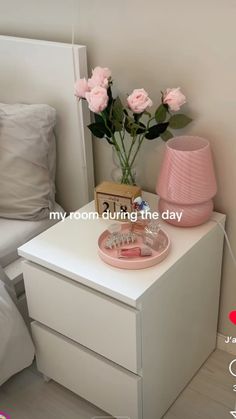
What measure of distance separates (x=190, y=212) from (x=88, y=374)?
0.56 metres

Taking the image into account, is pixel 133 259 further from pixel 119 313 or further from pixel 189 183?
pixel 189 183

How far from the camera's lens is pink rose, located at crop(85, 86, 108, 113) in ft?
4.51

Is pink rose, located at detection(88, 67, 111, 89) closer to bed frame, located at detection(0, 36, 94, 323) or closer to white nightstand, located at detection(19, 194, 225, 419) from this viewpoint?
bed frame, located at detection(0, 36, 94, 323)

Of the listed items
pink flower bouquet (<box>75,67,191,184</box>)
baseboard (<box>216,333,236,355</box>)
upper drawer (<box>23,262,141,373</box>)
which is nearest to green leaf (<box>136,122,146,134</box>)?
pink flower bouquet (<box>75,67,191,184</box>)

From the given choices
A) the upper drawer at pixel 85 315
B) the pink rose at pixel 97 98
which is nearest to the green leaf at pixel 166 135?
the pink rose at pixel 97 98

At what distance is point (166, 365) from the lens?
1.46 metres

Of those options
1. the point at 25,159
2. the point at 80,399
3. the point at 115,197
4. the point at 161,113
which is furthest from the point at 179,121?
the point at 80,399

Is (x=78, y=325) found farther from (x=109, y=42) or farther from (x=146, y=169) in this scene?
(x=109, y=42)

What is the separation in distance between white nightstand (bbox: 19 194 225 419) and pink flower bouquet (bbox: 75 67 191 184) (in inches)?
9.1

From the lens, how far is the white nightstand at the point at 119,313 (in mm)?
1285

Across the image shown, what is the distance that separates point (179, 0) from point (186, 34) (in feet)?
0.29

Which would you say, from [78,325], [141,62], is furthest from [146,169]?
[78,325]

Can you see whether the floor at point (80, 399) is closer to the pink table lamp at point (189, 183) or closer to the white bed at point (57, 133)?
the white bed at point (57, 133)

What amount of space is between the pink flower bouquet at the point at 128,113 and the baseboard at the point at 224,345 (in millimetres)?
647
